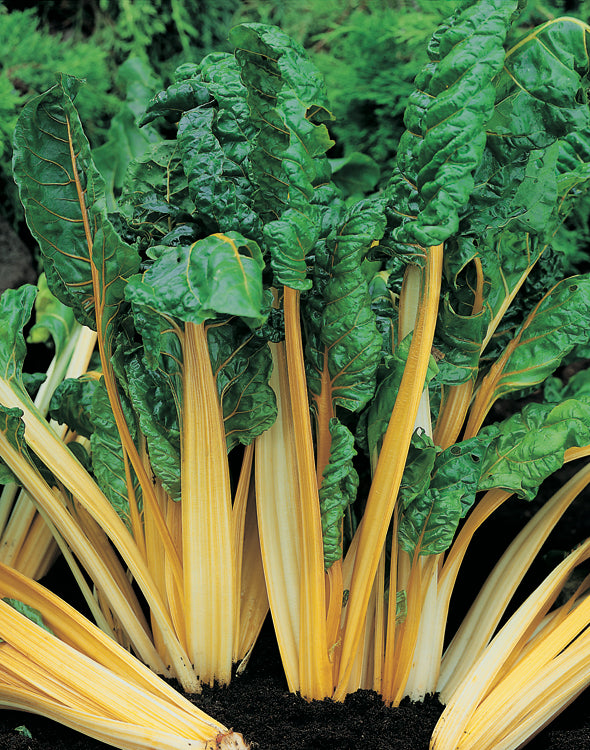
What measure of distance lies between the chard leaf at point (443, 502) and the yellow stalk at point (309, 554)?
20 centimetres

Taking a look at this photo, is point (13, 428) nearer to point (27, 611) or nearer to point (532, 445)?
point (27, 611)

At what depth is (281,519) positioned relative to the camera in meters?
1.42

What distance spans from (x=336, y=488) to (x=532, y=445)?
0.44 metres

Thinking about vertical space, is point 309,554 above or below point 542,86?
below

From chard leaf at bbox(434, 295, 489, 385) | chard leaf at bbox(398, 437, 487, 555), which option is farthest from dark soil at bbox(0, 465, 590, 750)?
chard leaf at bbox(434, 295, 489, 385)

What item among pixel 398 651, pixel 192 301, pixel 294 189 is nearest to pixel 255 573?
pixel 398 651

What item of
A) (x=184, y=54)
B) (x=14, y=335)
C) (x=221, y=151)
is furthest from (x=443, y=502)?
(x=184, y=54)

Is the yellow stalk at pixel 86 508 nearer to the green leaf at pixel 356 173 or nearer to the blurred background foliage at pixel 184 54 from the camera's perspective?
the blurred background foliage at pixel 184 54

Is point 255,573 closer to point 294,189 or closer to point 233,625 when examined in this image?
point 233,625

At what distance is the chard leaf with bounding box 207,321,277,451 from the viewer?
133 cm

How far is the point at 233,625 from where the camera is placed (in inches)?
55.0

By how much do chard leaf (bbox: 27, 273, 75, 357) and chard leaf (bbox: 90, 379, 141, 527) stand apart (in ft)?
2.01

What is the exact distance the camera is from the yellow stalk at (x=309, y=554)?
130 cm

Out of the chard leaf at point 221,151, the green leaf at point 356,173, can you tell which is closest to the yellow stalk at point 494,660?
the chard leaf at point 221,151
